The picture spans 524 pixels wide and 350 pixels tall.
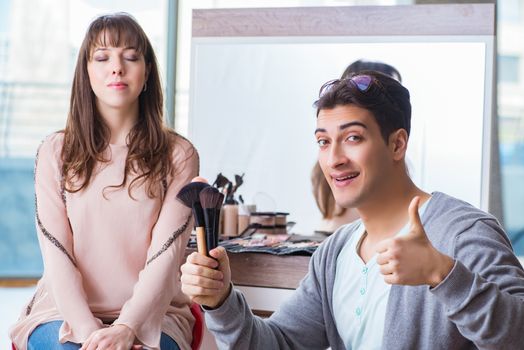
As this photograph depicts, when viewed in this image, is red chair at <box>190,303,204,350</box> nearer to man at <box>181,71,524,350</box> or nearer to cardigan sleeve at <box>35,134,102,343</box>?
cardigan sleeve at <box>35,134,102,343</box>

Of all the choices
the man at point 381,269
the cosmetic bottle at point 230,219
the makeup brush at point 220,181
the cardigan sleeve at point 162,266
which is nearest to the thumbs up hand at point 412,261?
the man at point 381,269

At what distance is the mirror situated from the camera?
Answer: 250 cm

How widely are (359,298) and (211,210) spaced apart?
312mm

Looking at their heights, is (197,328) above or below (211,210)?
below

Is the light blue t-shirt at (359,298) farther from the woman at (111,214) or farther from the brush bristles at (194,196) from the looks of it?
the woman at (111,214)

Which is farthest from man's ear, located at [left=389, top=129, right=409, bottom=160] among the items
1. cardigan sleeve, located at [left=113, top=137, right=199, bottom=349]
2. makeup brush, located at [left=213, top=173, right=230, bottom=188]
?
makeup brush, located at [left=213, top=173, right=230, bottom=188]

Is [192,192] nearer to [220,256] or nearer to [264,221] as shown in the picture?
[220,256]

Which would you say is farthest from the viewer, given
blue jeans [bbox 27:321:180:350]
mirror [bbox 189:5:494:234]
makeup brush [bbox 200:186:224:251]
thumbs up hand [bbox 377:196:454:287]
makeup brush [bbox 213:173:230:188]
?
makeup brush [bbox 213:173:230:188]

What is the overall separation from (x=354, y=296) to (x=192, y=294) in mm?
276

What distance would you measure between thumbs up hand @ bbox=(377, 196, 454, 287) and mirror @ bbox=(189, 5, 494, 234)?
154cm

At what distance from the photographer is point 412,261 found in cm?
98

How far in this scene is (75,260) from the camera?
5.84 ft

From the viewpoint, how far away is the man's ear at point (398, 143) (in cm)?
126

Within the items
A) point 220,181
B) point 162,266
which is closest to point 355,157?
point 162,266
